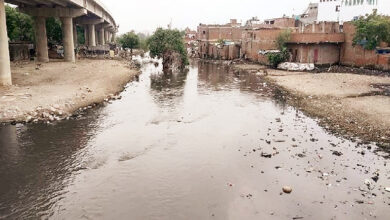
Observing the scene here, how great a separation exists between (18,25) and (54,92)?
40.1 metres

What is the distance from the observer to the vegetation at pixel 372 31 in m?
33.7

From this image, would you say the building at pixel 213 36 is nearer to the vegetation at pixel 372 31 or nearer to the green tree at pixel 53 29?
the green tree at pixel 53 29

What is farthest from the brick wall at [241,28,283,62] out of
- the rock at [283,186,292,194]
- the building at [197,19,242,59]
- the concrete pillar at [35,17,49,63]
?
the rock at [283,186,292,194]

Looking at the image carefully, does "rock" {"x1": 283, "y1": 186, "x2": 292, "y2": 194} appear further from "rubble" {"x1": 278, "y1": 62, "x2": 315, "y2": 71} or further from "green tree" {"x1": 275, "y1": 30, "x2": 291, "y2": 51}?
"green tree" {"x1": 275, "y1": 30, "x2": 291, "y2": 51}

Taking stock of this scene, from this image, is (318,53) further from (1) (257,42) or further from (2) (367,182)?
(2) (367,182)

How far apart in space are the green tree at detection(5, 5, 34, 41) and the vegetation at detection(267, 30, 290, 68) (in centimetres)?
3753

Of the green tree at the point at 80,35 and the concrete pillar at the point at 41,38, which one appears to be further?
the green tree at the point at 80,35

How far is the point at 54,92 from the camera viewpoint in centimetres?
2050

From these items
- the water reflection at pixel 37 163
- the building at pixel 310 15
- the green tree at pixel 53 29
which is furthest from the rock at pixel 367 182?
the building at pixel 310 15

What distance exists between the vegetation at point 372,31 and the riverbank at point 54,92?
2506 centimetres

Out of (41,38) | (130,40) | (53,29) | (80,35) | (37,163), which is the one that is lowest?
(37,163)

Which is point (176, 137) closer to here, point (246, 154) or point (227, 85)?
point (246, 154)

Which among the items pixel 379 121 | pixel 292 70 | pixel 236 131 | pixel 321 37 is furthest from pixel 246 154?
pixel 321 37

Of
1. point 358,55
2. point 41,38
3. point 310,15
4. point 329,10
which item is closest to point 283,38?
point 358,55
